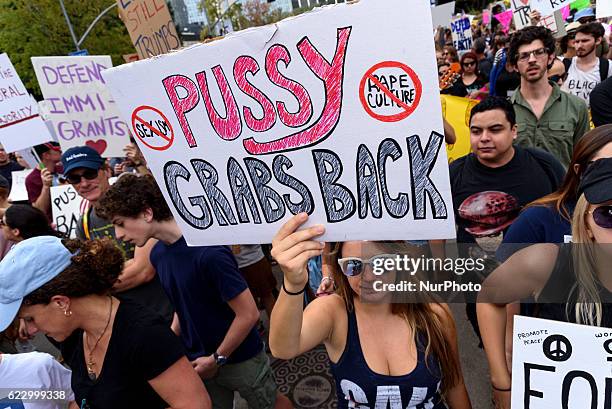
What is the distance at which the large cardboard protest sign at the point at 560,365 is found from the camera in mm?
1088

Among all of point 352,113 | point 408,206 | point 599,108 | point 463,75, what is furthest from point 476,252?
point 463,75

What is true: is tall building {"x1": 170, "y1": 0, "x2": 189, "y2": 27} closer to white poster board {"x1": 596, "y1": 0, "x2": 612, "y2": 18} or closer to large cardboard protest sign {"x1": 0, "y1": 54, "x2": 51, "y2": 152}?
large cardboard protest sign {"x1": 0, "y1": 54, "x2": 51, "y2": 152}

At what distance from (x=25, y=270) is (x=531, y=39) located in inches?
133

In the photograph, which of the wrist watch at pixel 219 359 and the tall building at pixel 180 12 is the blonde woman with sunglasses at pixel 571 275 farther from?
the tall building at pixel 180 12

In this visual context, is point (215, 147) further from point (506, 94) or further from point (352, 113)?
point (506, 94)

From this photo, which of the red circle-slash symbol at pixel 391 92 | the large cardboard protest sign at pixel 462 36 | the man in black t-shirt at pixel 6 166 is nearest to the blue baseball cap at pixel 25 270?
the red circle-slash symbol at pixel 391 92

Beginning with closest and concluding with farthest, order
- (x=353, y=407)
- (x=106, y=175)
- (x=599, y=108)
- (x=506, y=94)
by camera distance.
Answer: (x=353, y=407) → (x=106, y=175) → (x=599, y=108) → (x=506, y=94)

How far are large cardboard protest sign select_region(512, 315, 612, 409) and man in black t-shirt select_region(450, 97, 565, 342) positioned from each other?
114cm

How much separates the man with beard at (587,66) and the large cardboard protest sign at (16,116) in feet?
17.0

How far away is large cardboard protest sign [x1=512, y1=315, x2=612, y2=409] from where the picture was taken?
42.8 inches

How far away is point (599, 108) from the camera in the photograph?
11.0ft

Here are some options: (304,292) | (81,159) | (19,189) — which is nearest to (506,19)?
(81,159)

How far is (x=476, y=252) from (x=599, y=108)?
84.2 inches

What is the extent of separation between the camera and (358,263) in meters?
1.48
